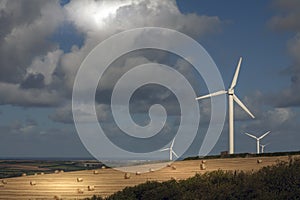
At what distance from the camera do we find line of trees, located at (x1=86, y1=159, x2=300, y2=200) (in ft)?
98.4

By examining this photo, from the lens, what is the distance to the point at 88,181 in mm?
39969

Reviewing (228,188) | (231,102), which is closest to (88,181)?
(228,188)

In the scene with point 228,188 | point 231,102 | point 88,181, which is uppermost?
point 231,102

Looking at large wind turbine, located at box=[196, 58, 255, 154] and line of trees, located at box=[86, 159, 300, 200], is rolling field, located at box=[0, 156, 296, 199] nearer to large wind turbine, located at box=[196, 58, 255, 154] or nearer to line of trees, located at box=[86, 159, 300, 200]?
line of trees, located at box=[86, 159, 300, 200]

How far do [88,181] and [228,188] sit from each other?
13.4 meters

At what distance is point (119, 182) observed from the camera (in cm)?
3909

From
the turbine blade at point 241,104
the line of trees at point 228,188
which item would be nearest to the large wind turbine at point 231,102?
the turbine blade at point 241,104

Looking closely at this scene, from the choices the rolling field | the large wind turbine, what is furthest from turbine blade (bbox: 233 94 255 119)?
the rolling field

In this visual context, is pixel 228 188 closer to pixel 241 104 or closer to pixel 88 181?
pixel 88 181

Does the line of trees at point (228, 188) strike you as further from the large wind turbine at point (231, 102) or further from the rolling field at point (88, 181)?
the large wind turbine at point (231, 102)

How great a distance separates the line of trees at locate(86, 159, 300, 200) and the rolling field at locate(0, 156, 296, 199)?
3863mm

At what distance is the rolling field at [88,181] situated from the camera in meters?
35.7

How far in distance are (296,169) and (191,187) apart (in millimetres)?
7584

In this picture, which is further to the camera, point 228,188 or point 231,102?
point 231,102
